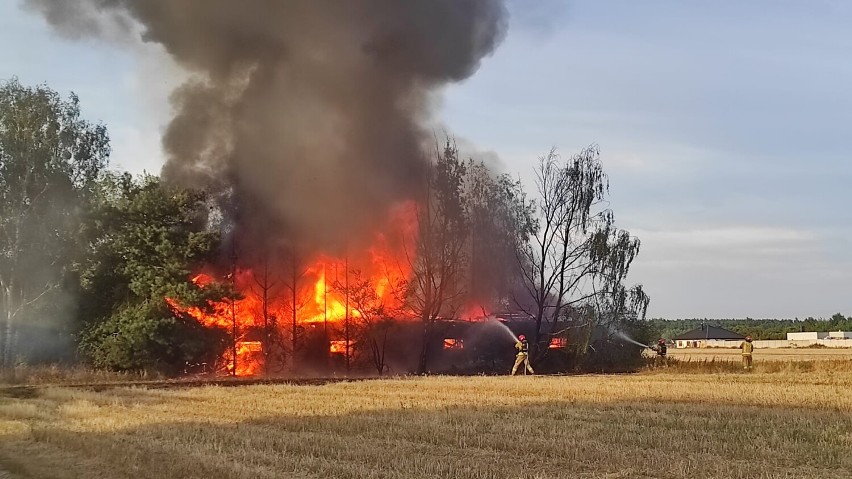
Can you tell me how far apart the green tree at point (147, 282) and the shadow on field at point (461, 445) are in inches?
606

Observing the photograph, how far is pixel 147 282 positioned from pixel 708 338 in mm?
75112

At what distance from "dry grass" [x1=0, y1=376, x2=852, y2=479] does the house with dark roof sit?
6986 cm

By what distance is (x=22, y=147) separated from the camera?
29.9 m

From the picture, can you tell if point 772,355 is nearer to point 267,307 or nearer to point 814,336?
point 267,307

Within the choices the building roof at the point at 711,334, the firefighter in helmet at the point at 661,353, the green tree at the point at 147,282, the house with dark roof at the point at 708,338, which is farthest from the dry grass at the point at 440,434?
the building roof at the point at 711,334

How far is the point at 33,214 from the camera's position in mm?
30047

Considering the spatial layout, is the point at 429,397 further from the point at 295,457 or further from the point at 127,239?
the point at 127,239

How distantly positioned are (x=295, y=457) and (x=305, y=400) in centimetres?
815

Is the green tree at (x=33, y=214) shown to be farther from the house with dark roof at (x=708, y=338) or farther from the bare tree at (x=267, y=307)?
the house with dark roof at (x=708, y=338)

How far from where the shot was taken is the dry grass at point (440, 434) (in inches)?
360

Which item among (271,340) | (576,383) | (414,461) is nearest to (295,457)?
(414,461)

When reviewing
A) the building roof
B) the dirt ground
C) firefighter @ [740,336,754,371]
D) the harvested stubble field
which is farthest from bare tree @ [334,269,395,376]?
the building roof

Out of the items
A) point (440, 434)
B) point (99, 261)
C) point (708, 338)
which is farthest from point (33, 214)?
point (708, 338)

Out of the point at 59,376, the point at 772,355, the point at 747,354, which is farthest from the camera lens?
the point at 772,355
